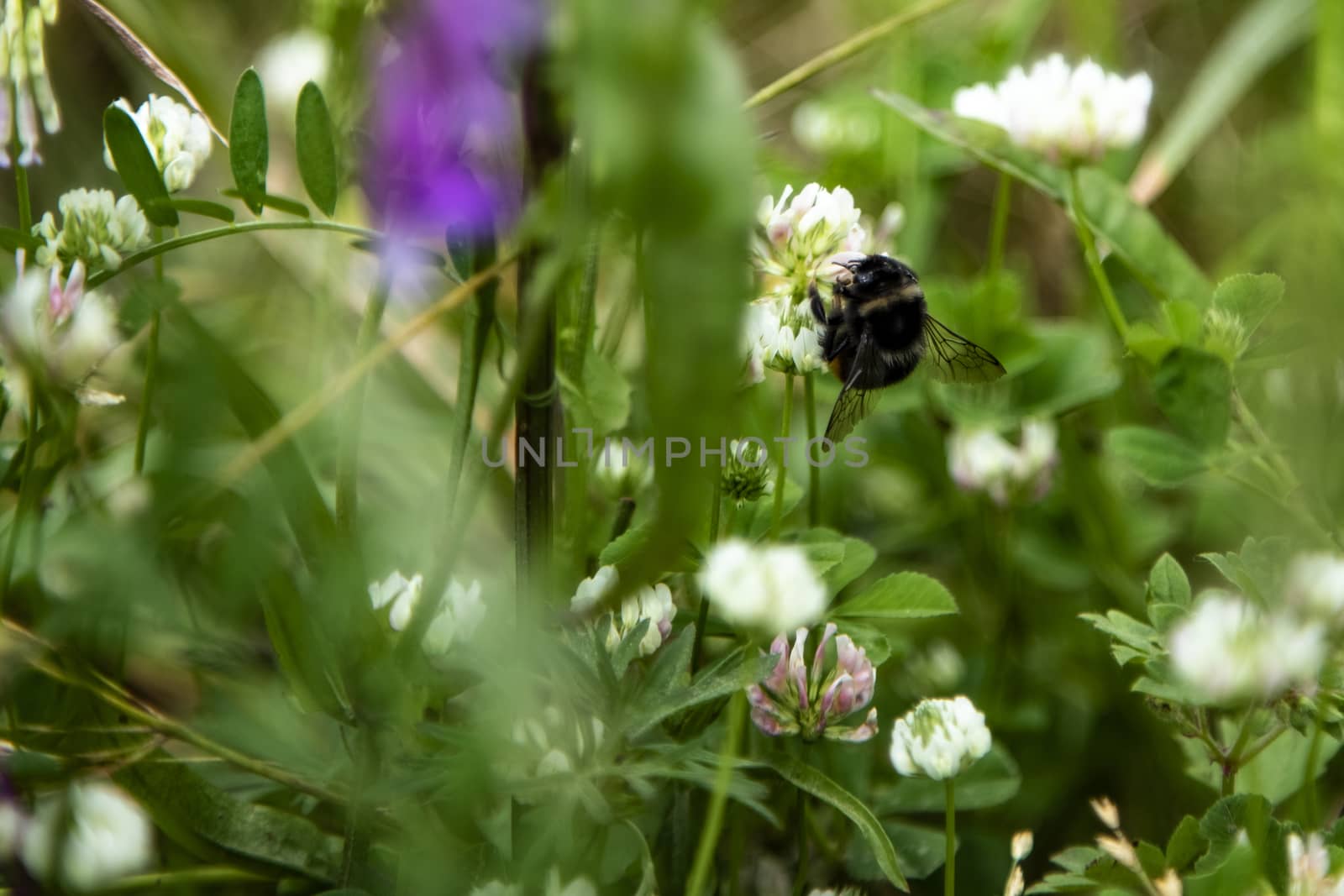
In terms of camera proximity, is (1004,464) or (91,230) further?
(1004,464)

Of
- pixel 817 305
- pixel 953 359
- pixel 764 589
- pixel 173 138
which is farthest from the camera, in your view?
pixel 953 359

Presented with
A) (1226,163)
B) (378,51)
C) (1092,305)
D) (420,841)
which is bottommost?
(420,841)

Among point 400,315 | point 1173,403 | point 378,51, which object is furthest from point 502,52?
point 400,315

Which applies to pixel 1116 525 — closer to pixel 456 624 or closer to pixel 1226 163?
pixel 456 624

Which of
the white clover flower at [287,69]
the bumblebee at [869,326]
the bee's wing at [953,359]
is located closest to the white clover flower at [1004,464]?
the bee's wing at [953,359]

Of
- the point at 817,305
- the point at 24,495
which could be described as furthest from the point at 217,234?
the point at 817,305

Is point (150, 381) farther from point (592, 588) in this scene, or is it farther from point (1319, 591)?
point (1319, 591)

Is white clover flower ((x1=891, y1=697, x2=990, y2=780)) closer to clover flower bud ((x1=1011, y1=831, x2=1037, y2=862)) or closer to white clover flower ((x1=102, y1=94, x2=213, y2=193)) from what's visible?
clover flower bud ((x1=1011, y1=831, x2=1037, y2=862))
